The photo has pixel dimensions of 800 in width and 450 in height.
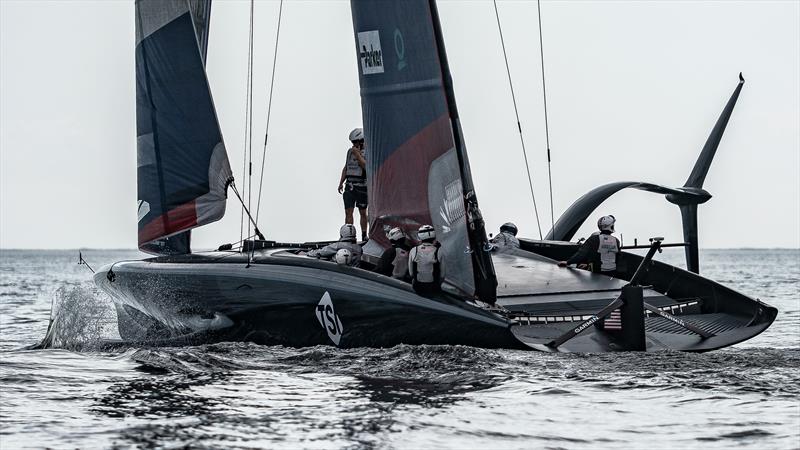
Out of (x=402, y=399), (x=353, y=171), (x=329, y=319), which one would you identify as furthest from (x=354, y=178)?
(x=402, y=399)

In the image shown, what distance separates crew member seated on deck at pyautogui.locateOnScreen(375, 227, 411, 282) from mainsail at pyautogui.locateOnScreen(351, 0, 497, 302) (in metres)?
0.28

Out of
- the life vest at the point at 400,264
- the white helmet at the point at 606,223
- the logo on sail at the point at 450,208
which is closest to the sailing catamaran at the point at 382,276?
the logo on sail at the point at 450,208

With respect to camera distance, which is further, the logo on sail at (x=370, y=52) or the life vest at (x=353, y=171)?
the life vest at (x=353, y=171)

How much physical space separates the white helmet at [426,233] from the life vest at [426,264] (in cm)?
20

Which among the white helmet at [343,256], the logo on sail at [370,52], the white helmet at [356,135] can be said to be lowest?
the white helmet at [343,256]

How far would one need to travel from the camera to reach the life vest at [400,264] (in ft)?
40.3

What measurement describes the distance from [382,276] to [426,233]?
1.90 feet

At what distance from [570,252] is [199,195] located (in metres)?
4.67

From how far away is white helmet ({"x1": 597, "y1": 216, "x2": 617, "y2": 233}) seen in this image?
14.2 m

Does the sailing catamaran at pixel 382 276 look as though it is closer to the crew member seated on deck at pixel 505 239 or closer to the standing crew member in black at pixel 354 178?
the crew member seated on deck at pixel 505 239

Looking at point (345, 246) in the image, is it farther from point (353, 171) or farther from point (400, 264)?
point (353, 171)

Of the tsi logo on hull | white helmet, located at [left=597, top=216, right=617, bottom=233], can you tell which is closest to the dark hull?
the tsi logo on hull

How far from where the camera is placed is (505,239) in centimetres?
1599

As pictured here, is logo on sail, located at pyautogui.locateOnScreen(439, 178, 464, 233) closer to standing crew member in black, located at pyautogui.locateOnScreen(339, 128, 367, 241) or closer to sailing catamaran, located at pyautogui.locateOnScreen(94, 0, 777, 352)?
sailing catamaran, located at pyautogui.locateOnScreen(94, 0, 777, 352)
